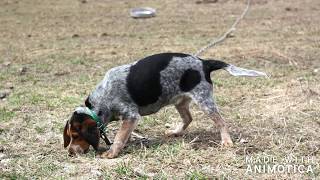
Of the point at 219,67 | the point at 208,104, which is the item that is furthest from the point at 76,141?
the point at 219,67

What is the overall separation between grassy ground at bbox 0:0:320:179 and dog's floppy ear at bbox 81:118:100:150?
177 millimetres

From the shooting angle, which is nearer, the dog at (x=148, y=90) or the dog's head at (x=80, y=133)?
the dog's head at (x=80, y=133)

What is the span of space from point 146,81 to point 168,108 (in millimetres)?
1964

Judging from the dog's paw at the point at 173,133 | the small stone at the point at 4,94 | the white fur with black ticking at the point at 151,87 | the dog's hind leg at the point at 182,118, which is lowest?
the small stone at the point at 4,94

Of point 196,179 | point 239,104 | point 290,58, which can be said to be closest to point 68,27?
point 290,58

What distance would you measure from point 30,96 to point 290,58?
17.2 ft

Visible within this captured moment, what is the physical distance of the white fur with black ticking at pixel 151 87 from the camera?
6414 mm

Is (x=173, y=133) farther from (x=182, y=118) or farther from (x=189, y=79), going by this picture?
(x=189, y=79)

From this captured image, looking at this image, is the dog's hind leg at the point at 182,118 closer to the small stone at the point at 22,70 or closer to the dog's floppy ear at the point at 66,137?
the dog's floppy ear at the point at 66,137

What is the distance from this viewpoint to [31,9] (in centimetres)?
1975

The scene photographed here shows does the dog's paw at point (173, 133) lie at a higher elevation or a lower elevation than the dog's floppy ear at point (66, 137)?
lower

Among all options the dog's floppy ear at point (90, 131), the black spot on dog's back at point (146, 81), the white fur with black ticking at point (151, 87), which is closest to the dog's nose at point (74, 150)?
the dog's floppy ear at point (90, 131)

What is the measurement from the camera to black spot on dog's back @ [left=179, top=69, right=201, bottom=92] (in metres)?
6.50

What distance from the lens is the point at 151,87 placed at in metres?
6.43
